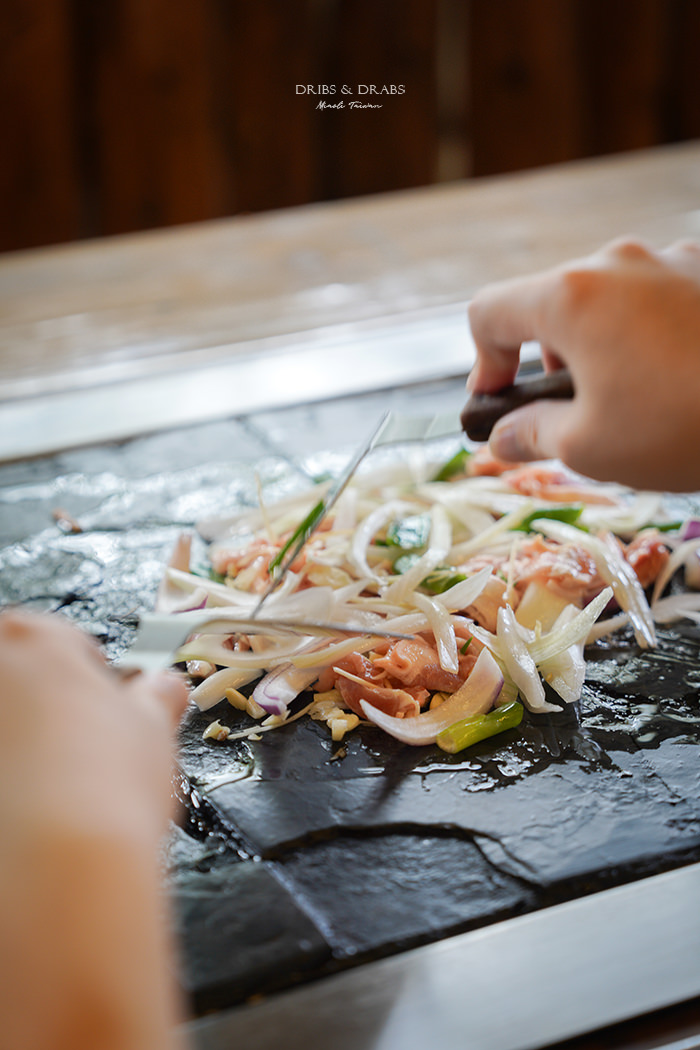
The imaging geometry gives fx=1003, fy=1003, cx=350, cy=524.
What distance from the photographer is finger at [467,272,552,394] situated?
0.91 m

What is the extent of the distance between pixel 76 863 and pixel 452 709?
56cm

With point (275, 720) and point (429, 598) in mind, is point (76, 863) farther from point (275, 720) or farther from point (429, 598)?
point (429, 598)

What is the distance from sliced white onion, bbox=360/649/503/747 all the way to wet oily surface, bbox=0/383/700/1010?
0.02 meters

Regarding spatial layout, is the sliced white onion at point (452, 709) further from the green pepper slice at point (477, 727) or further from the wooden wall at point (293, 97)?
Result: the wooden wall at point (293, 97)

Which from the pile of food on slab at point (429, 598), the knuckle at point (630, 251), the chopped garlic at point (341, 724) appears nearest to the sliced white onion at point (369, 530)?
the pile of food on slab at point (429, 598)

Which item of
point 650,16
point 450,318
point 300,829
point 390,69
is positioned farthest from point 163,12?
point 300,829

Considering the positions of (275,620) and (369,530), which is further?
(369,530)

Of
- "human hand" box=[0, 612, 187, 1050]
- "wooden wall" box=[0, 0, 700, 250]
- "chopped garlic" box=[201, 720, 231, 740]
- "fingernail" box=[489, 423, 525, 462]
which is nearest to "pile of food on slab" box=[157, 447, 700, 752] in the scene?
"chopped garlic" box=[201, 720, 231, 740]

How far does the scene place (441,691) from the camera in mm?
1067

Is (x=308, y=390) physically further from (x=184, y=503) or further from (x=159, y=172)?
(x=159, y=172)

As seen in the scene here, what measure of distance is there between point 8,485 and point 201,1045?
1.11 meters

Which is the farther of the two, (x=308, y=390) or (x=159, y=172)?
(x=159, y=172)

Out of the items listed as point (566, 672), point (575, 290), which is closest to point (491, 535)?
point (566, 672)

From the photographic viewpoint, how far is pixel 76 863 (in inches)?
21.0
